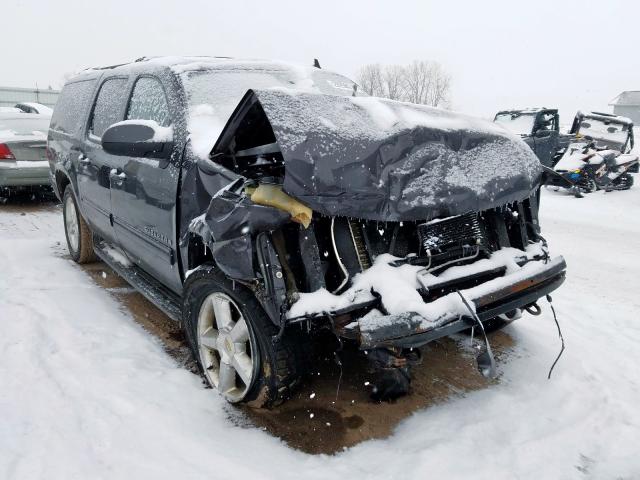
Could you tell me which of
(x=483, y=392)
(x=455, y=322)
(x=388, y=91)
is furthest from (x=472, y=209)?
(x=388, y=91)

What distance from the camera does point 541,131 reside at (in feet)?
33.4

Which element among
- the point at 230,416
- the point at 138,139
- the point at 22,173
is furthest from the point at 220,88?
the point at 22,173

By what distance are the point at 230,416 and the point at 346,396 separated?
2.11ft

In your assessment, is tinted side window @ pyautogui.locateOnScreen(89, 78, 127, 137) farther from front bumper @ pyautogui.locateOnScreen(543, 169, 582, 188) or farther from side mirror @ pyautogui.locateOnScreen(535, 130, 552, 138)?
side mirror @ pyautogui.locateOnScreen(535, 130, 552, 138)

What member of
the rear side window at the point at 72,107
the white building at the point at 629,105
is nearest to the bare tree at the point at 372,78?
the white building at the point at 629,105

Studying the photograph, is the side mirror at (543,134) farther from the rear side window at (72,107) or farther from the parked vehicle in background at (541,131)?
the rear side window at (72,107)

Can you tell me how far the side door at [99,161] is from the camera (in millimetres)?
3812

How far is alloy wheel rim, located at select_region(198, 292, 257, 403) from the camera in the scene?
2.48m

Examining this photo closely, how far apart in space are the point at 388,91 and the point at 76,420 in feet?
138

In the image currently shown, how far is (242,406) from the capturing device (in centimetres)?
260

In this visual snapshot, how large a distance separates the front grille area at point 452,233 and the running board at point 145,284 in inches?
61.2

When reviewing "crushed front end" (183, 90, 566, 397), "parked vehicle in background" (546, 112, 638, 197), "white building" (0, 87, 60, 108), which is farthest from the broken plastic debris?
"white building" (0, 87, 60, 108)

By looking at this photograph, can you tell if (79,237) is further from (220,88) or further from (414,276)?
(414,276)

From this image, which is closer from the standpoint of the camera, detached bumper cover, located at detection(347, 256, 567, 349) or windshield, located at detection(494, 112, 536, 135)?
detached bumper cover, located at detection(347, 256, 567, 349)
